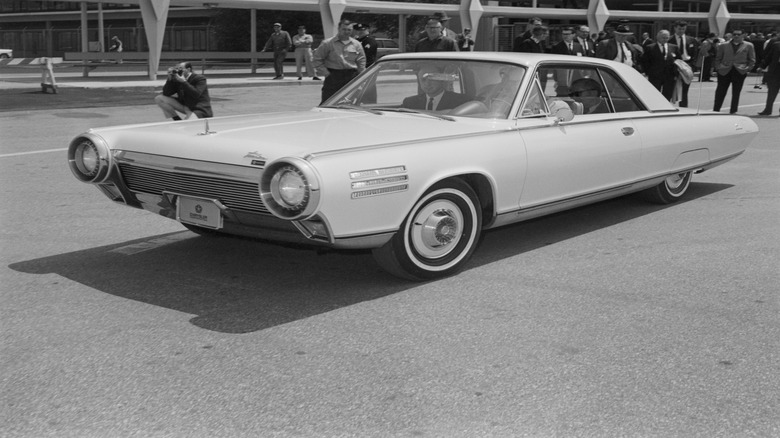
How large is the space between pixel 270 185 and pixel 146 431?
1585mm

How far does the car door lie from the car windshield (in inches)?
7.6

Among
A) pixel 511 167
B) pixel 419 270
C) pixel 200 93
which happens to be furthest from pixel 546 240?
pixel 200 93

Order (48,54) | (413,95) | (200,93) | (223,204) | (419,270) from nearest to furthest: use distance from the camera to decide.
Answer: (223,204) → (419,270) → (413,95) → (200,93) → (48,54)

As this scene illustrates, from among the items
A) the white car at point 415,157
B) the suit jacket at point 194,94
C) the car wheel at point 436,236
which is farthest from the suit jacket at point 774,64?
the car wheel at point 436,236

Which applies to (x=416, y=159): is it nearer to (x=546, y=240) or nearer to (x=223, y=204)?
(x=223, y=204)

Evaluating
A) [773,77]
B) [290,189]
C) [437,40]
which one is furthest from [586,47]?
[290,189]

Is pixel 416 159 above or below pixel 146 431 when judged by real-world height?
above

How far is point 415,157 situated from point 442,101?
128cm

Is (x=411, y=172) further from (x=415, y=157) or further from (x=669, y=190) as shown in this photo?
(x=669, y=190)

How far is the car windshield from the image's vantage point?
234 inches

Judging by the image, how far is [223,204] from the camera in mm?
4879

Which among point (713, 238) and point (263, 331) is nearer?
point (263, 331)

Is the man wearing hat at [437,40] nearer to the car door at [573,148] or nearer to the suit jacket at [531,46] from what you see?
the suit jacket at [531,46]

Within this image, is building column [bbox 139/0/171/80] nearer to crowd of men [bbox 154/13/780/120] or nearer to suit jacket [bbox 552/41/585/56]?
crowd of men [bbox 154/13/780/120]
